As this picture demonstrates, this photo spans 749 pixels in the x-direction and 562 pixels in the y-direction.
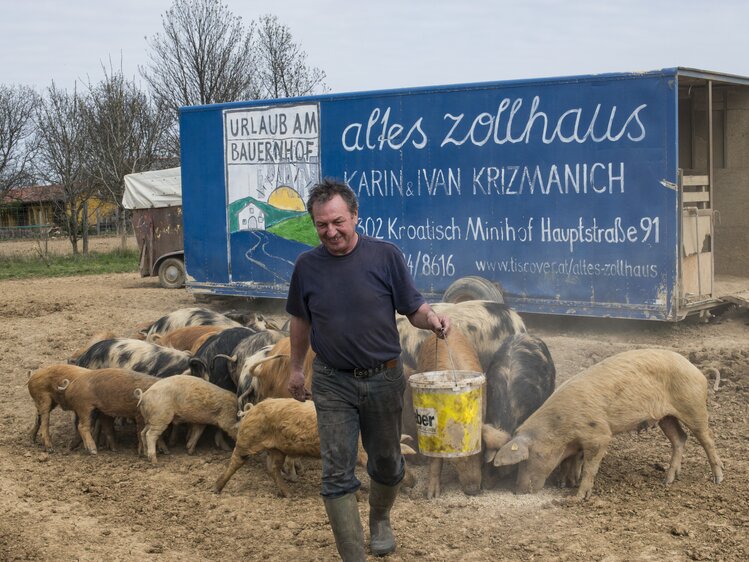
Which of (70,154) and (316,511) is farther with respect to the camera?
(70,154)

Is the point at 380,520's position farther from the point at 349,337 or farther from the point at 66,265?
the point at 66,265

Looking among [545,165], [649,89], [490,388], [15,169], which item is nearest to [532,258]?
[545,165]

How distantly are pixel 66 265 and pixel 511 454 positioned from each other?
22389mm

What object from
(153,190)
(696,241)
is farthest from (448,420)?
(153,190)

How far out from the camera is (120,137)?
1191 inches

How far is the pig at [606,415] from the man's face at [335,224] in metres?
1.96

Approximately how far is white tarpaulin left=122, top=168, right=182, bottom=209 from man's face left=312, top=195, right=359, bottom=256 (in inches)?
549

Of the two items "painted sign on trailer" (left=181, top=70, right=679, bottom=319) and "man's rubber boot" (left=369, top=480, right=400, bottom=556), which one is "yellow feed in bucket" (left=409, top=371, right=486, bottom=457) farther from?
"painted sign on trailer" (left=181, top=70, right=679, bottom=319)

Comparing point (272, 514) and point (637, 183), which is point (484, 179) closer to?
point (637, 183)

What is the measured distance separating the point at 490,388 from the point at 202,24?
26.1 metres

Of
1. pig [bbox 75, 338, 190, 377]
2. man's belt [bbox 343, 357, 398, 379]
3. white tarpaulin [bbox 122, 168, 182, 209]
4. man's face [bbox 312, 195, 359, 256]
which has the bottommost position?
pig [bbox 75, 338, 190, 377]

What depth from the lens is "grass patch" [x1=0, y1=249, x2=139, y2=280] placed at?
78.6ft

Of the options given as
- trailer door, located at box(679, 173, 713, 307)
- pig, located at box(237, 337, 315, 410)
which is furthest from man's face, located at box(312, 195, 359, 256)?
trailer door, located at box(679, 173, 713, 307)

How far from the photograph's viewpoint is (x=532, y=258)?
34.6 feet
